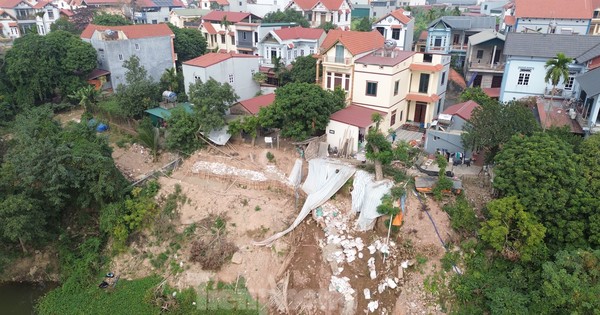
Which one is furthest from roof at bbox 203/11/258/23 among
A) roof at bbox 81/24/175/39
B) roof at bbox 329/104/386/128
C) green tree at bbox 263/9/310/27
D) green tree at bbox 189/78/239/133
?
roof at bbox 329/104/386/128

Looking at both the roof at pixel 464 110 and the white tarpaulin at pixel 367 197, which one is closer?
the white tarpaulin at pixel 367 197

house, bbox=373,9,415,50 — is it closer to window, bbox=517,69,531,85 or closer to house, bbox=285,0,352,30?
house, bbox=285,0,352,30

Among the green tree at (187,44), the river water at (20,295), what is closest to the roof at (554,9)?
the green tree at (187,44)

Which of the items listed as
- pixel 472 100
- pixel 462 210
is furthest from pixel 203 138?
pixel 472 100

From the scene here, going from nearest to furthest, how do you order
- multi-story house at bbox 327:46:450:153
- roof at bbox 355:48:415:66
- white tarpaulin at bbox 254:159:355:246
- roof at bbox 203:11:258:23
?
white tarpaulin at bbox 254:159:355:246 → multi-story house at bbox 327:46:450:153 → roof at bbox 355:48:415:66 → roof at bbox 203:11:258:23

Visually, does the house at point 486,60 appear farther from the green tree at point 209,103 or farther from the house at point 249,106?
the green tree at point 209,103

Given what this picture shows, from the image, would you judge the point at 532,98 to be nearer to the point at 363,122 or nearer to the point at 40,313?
the point at 363,122

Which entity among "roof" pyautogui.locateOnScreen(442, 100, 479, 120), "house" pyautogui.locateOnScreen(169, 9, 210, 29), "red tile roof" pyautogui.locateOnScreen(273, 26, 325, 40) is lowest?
"roof" pyautogui.locateOnScreen(442, 100, 479, 120)
